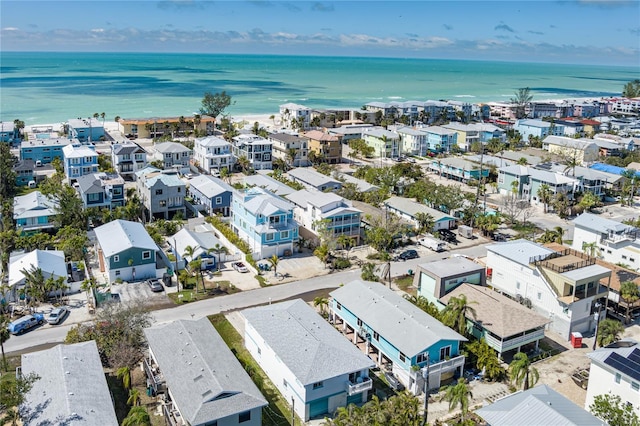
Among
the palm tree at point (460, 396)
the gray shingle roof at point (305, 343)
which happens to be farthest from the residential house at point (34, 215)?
the palm tree at point (460, 396)

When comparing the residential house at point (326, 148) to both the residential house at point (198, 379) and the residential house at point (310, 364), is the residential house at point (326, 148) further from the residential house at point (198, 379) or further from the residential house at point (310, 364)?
the residential house at point (198, 379)

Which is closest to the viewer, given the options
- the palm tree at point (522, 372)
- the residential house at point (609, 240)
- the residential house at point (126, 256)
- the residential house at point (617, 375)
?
the residential house at point (617, 375)

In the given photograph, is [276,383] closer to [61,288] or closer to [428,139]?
[61,288]

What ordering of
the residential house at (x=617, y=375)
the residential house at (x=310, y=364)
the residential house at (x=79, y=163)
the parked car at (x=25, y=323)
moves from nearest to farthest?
the residential house at (x=617, y=375) → the residential house at (x=310, y=364) → the parked car at (x=25, y=323) → the residential house at (x=79, y=163)

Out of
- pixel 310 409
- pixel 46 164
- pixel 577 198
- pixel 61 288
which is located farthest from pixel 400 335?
pixel 46 164

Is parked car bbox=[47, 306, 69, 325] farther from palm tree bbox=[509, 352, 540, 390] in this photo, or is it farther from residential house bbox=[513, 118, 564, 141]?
residential house bbox=[513, 118, 564, 141]
